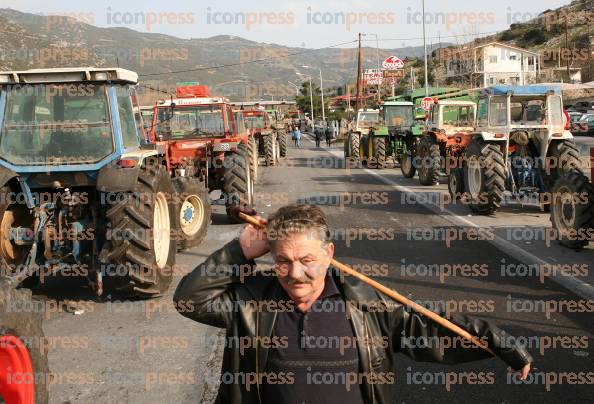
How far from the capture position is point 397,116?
22.8 metres

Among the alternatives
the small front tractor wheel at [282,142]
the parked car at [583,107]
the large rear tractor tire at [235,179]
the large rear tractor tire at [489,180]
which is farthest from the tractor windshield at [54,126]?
the parked car at [583,107]

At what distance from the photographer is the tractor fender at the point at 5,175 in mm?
5969

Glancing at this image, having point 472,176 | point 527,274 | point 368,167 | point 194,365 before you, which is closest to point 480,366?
point 194,365

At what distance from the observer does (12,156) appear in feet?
21.1

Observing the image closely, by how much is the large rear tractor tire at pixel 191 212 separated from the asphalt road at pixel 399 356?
0.25m

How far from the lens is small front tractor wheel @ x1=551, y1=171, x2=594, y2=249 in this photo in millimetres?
8062

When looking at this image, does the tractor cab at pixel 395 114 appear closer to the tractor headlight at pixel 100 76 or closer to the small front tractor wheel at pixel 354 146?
the small front tractor wheel at pixel 354 146

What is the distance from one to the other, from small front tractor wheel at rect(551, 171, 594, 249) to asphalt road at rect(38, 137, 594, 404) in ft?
1.15

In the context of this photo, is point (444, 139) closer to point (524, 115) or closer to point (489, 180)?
point (524, 115)

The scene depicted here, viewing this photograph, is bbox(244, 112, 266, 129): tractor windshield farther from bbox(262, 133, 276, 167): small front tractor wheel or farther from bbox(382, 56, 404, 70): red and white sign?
bbox(382, 56, 404, 70): red and white sign

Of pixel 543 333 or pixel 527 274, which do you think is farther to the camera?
pixel 527 274

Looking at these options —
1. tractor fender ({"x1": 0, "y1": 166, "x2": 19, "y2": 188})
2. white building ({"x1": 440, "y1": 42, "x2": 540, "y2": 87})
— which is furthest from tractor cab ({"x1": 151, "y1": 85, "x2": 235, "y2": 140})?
white building ({"x1": 440, "y1": 42, "x2": 540, "y2": 87})

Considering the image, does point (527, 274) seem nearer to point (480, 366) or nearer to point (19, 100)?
point (480, 366)

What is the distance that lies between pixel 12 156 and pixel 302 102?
79.0 metres
